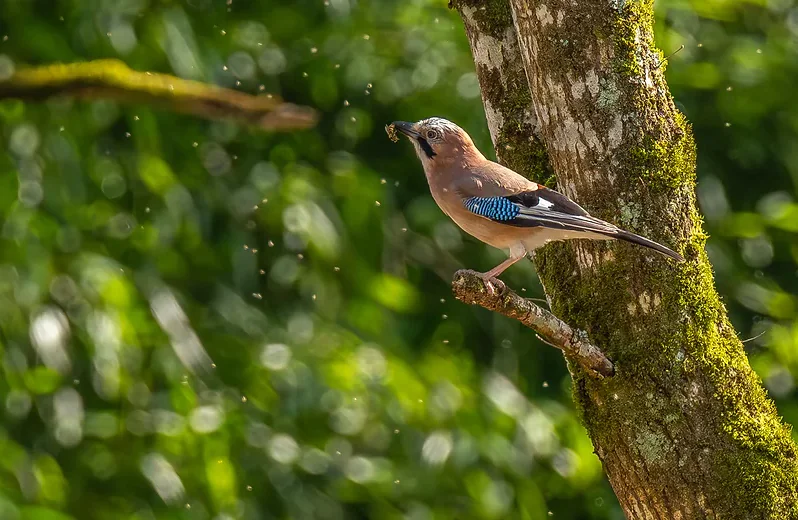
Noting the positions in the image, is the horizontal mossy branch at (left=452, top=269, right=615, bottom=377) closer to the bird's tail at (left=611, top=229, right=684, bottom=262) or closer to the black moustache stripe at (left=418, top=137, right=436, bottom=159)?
the bird's tail at (left=611, top=229, right=684, bottom=262)

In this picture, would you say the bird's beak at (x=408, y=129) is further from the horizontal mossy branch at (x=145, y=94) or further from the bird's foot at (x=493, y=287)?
the bird's foot at (x=493, y=287)

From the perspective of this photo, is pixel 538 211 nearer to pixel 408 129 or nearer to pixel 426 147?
pixel 426 147

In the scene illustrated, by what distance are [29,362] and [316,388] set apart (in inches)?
71.0

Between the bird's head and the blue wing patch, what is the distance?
44 centimetres

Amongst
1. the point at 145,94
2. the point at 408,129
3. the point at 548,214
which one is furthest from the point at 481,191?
the point at 145,94

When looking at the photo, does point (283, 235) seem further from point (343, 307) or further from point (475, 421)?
point (475, 421)

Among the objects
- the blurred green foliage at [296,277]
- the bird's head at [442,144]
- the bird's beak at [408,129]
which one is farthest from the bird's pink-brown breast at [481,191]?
the blurred green foliage at [296,277]

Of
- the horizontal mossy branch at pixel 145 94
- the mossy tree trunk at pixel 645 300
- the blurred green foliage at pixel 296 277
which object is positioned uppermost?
the horizontal mossy branch at pixel 145 94

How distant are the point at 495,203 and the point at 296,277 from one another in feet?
11.4

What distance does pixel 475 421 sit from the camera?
746 cm

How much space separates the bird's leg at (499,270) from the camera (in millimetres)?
4070

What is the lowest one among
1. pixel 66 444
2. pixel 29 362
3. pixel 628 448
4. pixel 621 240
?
pixel 66 444

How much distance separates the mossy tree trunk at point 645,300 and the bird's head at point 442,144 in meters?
0.98

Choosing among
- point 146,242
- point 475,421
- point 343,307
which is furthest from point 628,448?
point 146,242
